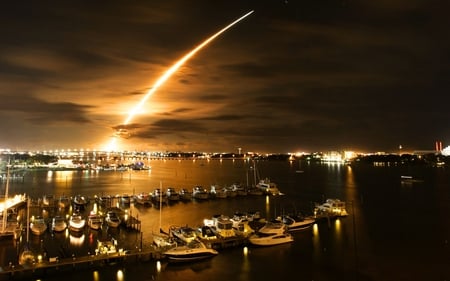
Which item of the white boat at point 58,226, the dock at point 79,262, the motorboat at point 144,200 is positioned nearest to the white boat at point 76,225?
the white boat at point 58,226

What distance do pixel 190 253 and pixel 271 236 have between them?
4952 millimetres

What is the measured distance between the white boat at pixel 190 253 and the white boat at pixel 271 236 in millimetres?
2727

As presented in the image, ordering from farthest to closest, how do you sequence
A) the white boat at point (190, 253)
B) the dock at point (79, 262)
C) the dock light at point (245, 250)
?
the dock light at point (245, 250), the white boat at point (190, 253), the dock at point (79, 262)

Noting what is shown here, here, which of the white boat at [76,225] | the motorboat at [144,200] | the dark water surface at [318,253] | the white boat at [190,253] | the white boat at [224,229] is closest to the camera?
the dark water surface at [318,253]

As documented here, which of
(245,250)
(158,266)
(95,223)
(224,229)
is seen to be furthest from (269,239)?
(95,223)

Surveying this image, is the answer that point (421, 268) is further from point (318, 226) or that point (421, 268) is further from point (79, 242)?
point (79, 242)

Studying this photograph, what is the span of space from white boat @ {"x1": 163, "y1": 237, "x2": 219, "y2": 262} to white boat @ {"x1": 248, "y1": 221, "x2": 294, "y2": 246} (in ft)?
8.95

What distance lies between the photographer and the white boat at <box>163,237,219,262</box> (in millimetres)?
14719

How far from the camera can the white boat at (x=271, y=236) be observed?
17.3m

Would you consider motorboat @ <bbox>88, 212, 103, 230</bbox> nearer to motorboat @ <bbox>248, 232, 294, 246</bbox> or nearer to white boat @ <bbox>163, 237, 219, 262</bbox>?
white boat @ <bbox>163, 237, 219, 262</bbox>

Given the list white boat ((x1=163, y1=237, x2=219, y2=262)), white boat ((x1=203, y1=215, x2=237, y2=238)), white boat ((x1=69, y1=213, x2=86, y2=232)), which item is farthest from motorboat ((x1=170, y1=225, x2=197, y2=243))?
white boat ((x1=69, y1=213, x2=86, y2=232))

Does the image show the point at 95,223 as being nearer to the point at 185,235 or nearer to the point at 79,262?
the point at 185,235

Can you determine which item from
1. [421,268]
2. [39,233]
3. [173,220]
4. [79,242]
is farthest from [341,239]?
[39,233]

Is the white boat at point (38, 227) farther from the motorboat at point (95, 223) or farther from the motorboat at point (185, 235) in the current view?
the motorboat at point (185, 235)
